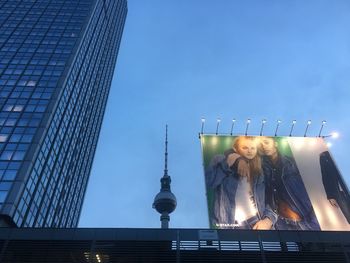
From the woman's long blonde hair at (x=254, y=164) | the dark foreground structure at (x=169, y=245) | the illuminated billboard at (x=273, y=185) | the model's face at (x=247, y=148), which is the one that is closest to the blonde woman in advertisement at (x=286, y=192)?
the illuminated billboard at (x=273, y=185)

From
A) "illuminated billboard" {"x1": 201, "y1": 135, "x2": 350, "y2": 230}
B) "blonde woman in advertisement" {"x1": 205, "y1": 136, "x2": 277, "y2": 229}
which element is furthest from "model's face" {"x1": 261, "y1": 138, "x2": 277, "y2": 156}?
"blonde woman in advertisement" {"x1": 205, "y1": 136, "x2": 277, "y2": 229}

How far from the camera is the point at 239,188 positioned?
149 feet

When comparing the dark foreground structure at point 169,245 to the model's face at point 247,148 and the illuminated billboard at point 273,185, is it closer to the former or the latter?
the illuminated billboard at point 273,185

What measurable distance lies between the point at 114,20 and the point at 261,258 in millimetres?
133564

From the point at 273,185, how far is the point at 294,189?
2.48 meters

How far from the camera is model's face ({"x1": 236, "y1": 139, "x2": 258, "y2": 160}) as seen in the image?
49.0 meters

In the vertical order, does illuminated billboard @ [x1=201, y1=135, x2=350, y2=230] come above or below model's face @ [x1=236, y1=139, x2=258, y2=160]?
below

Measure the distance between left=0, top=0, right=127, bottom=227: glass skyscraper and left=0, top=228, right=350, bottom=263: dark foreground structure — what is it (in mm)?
24522

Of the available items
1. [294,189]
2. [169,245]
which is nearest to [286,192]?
[294,189]

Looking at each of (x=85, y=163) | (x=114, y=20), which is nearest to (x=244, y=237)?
(x=85, y=163)

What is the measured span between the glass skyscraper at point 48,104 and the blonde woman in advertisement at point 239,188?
102ft

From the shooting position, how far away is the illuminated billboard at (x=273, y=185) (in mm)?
42906

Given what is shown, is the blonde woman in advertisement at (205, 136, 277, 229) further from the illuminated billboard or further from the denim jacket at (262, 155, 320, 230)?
the denim jacket at (262, 155, 320, 230)

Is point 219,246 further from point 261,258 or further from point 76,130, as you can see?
point 76,130
